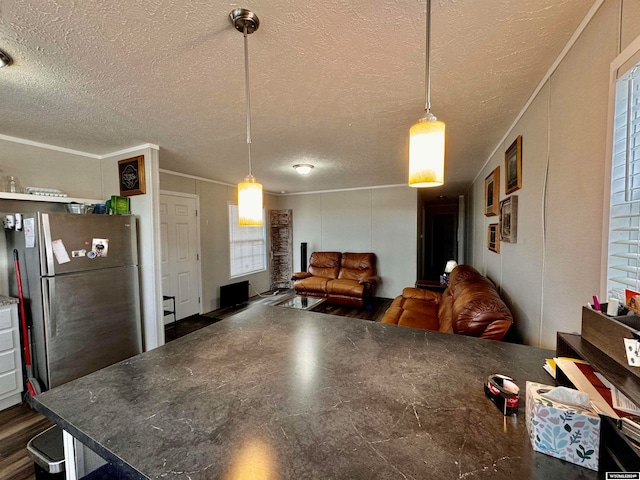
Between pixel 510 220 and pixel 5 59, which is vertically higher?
pixel 5 59

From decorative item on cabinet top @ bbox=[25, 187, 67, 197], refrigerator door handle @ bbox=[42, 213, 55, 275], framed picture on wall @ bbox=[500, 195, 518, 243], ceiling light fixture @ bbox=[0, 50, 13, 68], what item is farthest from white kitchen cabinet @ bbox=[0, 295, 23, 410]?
framed picture on wall @ bbox=[500, 195, 518, 243]

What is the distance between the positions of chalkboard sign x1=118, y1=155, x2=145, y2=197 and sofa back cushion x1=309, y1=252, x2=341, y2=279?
364cm

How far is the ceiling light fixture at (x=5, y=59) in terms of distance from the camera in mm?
1338

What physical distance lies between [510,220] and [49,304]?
3.91m

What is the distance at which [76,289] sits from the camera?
236 cm

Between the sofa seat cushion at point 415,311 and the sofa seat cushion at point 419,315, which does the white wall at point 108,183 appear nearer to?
the sofa seat cushion at point 415,311

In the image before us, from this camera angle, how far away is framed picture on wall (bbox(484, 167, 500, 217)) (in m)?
2.77

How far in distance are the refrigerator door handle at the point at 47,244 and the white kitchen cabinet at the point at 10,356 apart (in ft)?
1.40

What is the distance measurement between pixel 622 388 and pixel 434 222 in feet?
26.9

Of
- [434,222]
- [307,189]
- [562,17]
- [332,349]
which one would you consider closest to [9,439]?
[332,349]

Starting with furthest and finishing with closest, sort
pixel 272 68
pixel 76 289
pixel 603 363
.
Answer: pixel 76 289
pixel 272 68
pixel 603 363

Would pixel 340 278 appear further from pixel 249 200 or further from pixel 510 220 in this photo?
pixel 249 200

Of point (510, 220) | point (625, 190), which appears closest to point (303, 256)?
point (510, 220)

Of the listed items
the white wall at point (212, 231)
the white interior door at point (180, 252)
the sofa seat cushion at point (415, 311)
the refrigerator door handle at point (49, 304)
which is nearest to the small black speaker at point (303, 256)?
the white wall at point (212, 231)
